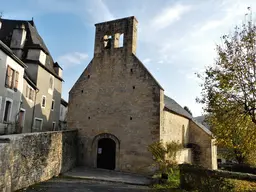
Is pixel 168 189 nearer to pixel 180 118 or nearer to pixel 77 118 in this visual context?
pixel 77 118

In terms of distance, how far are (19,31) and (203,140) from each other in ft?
73.9

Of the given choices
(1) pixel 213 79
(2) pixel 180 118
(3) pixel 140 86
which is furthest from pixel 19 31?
(1) pixel 213 79

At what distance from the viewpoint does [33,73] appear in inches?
879

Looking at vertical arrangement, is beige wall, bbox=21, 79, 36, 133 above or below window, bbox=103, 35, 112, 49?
below

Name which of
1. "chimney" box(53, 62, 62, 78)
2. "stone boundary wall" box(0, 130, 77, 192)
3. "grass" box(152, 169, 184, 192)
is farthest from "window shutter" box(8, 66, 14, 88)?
"grass" box(152, 169, 184, 192)

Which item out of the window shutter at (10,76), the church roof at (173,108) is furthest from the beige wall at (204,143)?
the window shutter at (10,76)

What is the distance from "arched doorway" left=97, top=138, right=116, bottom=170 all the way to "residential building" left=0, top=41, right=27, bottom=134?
7.45 meters

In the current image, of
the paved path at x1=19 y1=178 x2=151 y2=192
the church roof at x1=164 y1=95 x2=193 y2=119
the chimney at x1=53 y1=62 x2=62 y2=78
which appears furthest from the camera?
the chimney at x1=53 y1=62 x2=62 y2=78

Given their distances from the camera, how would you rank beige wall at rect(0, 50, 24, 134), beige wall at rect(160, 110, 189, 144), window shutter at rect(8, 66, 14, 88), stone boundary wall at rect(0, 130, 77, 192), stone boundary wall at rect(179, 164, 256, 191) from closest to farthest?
stone boundary wall at rect(0, 130, 77, 192) < stone boundary wall at rect(179, 164, 256, 191) < beige wall at rect(0, 50, 24, 134) < beige wall at rect(160, 110, 189, 144) < window shutter at rect(8, 66, 14, 88)

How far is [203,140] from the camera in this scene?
76.9 ft

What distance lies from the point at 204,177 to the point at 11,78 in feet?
51.3

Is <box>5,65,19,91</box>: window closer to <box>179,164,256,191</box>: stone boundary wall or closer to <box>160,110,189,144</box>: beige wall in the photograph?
<box>160,110,189,144</box>: beige wall

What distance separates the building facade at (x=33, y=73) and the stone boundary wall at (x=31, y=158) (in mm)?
8299

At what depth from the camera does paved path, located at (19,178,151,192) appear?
983 cm
